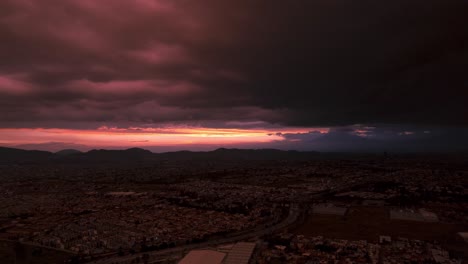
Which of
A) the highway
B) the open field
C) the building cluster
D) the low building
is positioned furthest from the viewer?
the open field

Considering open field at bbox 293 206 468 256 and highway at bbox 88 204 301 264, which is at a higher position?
open field at bbox 293 206 468 256

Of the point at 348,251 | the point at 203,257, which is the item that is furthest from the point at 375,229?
the point at 203,257

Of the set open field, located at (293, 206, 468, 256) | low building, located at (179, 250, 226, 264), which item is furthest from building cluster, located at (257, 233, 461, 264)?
low building, located at (179, 250, 226, 264)

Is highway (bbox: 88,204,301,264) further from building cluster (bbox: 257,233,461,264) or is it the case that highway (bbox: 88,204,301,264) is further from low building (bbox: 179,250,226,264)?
building cluster (bbox: 257,233,461,264)

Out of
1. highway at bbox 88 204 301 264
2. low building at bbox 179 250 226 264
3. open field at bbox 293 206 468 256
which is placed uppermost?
open field at bbox 293 206 468 256

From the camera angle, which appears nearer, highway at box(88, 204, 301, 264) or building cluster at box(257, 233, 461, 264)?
building cluster at box(257, 233, 461, 264)

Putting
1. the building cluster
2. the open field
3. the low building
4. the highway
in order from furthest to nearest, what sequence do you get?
the open field, the highway, the building cluster, the low building

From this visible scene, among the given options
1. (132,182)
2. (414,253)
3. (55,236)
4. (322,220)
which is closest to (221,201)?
(322,220)

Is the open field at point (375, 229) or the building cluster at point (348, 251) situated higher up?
the open field at point (375, 229)

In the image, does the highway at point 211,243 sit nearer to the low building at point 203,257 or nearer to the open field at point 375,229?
the open field at point 375,229

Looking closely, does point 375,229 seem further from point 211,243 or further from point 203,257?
point 203,257

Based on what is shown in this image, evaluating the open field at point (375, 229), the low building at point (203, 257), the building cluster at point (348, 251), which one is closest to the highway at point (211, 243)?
the open field at point (375, 229)

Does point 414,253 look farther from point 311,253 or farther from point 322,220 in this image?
point 322,220
